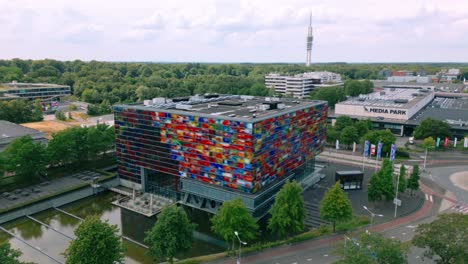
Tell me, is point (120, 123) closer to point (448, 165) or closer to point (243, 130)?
point (243, 130)

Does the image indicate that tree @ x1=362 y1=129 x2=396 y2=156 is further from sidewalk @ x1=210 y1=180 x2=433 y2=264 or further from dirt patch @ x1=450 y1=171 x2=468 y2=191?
sidewalk @ x1=210 y1=180 x2=433 y2=264

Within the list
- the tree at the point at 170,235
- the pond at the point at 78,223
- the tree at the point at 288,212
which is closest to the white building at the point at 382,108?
the pond at the point at 78,223

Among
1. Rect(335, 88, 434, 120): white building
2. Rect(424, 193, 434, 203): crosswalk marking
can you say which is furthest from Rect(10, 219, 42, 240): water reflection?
Rect(335, 88, 434, 120): white building

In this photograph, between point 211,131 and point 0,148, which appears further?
point 0,148

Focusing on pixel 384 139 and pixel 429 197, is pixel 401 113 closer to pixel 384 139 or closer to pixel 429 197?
pixel 384 139

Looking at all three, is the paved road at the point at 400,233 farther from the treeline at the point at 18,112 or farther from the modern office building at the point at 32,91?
the modern office building at the point at 32,91

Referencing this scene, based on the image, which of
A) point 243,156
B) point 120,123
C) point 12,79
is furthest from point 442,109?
point 12,79

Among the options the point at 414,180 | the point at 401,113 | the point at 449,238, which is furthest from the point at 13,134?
the point at 401,113
